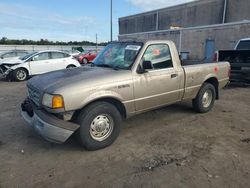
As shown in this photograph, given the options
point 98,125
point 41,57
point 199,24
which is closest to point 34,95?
point 98,125

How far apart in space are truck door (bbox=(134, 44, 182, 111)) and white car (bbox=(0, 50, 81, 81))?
A: 956cm

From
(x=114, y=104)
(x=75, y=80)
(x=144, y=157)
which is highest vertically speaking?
(x=75, y=80)

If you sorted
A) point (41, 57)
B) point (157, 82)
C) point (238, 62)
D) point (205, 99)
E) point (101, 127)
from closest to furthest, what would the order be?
point (101, 127), point (157, 82), point (205, 99), point (238, 62), point (41, 57)

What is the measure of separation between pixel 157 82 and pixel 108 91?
1.17 meters

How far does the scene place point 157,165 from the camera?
135 inches

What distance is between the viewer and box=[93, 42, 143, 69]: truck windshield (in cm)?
439

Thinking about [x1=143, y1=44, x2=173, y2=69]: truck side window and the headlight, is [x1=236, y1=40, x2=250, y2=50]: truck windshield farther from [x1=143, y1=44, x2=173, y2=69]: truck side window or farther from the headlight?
the headlight

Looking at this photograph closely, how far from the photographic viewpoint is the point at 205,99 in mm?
5902

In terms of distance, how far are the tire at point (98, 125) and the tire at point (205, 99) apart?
8.28 ft

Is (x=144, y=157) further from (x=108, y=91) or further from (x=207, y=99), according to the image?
(x=207, y=99)

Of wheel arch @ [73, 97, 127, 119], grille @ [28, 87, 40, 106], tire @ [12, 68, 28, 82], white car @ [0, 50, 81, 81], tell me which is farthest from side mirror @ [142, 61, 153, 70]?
tire @ [12, 68, 28, 82]

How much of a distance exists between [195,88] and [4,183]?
428 centimetres

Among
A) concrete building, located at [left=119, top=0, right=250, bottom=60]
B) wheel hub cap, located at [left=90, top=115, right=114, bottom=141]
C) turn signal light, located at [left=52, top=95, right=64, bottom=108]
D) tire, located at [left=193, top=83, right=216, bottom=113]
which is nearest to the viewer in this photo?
turn signal light, located at [left=52, top=95, right=64, bottom=108]

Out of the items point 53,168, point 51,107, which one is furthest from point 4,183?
point 51,107
